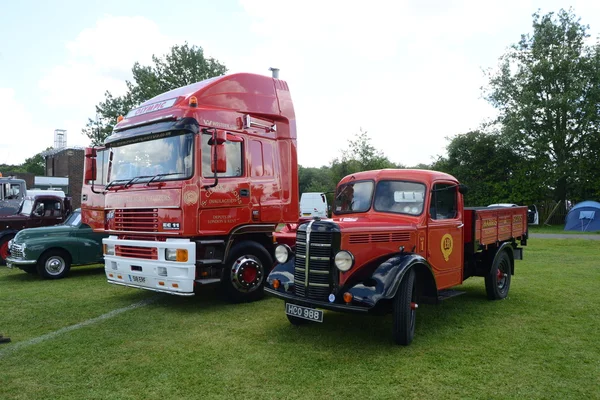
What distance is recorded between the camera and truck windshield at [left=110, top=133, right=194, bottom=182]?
21.6 feet

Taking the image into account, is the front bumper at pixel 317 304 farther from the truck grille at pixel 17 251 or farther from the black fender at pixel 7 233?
the black fender at pixel 7 233

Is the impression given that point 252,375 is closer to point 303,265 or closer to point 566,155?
point 303,265

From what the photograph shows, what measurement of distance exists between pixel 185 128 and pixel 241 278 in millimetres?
2465

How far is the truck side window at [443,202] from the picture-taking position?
6098 millimetres

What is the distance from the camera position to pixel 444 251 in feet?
20.4

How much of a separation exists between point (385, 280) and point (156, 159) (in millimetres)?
3965

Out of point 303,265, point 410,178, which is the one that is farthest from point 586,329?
point 303,265

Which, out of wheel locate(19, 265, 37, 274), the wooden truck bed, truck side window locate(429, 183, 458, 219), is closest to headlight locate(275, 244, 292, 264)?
truck side window locate(429, 183, 458, 219)

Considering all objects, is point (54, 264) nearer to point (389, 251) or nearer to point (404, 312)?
point (389, 251)

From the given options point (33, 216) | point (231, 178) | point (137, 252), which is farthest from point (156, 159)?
point (33, 216)

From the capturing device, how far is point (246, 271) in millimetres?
7297

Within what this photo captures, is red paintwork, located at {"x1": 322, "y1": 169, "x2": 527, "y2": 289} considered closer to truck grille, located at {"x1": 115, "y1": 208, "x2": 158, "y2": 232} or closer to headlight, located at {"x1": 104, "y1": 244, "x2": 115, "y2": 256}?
truck grille, located at {"x1": 115, "y1": 208, "x2": 158, "y2": 232}

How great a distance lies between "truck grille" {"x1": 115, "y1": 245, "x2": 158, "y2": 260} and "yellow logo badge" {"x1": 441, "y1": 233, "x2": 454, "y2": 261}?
4.06 m

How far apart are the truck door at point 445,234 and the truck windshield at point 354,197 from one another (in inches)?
33.3
